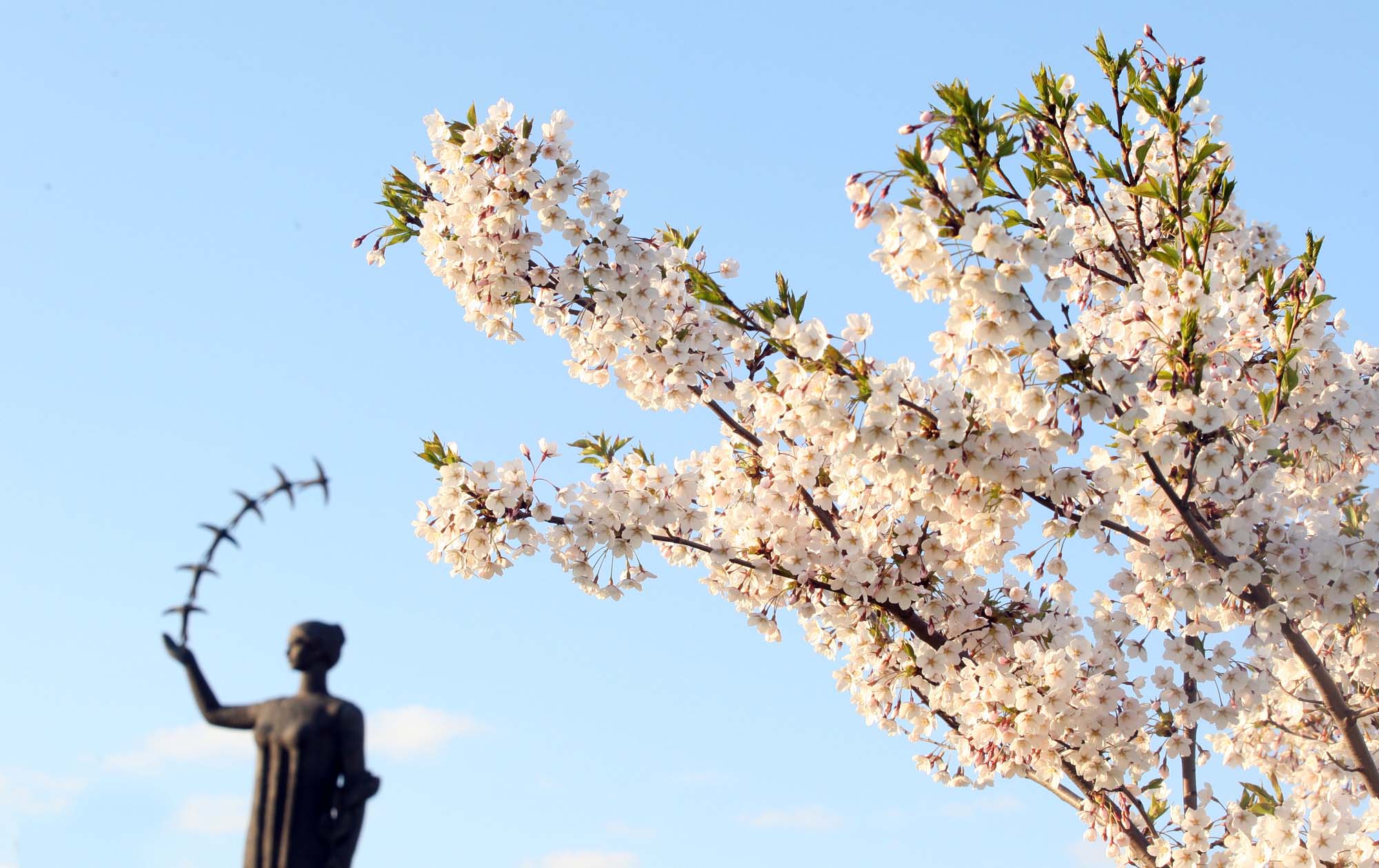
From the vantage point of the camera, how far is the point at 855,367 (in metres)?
6.49

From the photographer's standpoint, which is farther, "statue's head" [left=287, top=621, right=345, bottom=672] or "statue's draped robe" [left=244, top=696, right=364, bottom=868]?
"statue's head" [left=287, top=621, right=345, bottom=672]

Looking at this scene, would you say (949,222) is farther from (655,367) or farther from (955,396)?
(655,367)

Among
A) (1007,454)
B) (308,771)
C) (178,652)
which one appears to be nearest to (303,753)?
(308,771)

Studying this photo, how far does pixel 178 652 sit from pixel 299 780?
67cm

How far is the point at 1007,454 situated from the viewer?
6633 mm

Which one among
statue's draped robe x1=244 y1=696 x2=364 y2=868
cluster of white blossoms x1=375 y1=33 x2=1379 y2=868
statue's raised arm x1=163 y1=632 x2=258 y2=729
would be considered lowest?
statue's draped robe x1=244 y1=696 x2=364 y2=868

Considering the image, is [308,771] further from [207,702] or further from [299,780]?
[207,702]

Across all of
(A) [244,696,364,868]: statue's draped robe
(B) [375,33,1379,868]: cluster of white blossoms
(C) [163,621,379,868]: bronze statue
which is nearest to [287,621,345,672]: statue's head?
(C) [163,621,379,868]: bronze statue

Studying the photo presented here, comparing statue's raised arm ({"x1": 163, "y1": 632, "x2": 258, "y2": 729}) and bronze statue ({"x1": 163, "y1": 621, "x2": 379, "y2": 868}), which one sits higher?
statue's raised arm ({"x1": 163, "y1": 632, "x2": 258, "y2": 729})

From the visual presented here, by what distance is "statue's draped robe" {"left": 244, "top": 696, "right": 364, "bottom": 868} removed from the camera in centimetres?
434

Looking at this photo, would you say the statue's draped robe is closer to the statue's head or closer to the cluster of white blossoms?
the statue's head

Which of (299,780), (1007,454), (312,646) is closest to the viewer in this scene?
(299,780)

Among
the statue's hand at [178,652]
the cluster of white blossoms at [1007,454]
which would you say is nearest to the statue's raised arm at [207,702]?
the statue's hand at [178,652]

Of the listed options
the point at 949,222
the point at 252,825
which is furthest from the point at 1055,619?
the point at 252,825
